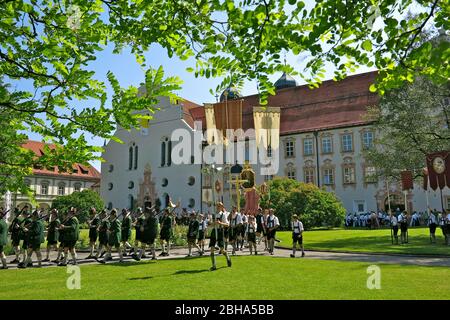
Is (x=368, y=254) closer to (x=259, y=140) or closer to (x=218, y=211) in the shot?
(x=218, y=211)

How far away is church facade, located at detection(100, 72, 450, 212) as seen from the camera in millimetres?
40594

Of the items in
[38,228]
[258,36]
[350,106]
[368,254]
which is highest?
[350,106]

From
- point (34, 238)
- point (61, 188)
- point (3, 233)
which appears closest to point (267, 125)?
point (34, 238)

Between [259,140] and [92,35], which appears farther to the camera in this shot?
[259,140]

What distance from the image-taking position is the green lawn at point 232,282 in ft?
25.8

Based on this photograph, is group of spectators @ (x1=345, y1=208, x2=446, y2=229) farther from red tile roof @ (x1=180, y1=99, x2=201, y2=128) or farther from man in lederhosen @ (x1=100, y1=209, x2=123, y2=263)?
man in lederhosen @ (x1=100, y1=209, x2=123, y2=263)

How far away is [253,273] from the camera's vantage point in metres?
11.0

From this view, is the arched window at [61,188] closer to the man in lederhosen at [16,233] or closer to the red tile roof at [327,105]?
the red tile roof at [327,105]

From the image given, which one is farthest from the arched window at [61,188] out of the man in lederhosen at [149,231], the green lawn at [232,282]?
the green lawn at [232,282]

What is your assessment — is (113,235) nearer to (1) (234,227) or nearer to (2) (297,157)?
(1) (234,227)

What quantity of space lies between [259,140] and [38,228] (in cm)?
2197

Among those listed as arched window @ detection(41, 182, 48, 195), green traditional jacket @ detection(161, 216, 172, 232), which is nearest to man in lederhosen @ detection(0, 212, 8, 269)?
green traditional jacket @ detection(161, 216, 172, 232)

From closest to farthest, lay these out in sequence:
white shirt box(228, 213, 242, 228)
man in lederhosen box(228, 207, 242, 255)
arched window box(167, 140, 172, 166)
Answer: man in lederhosen box(228, 207, 242, 255) → white shirt box(228, 213, 242, 228) → arched window box(167, 140, 172, 166)
